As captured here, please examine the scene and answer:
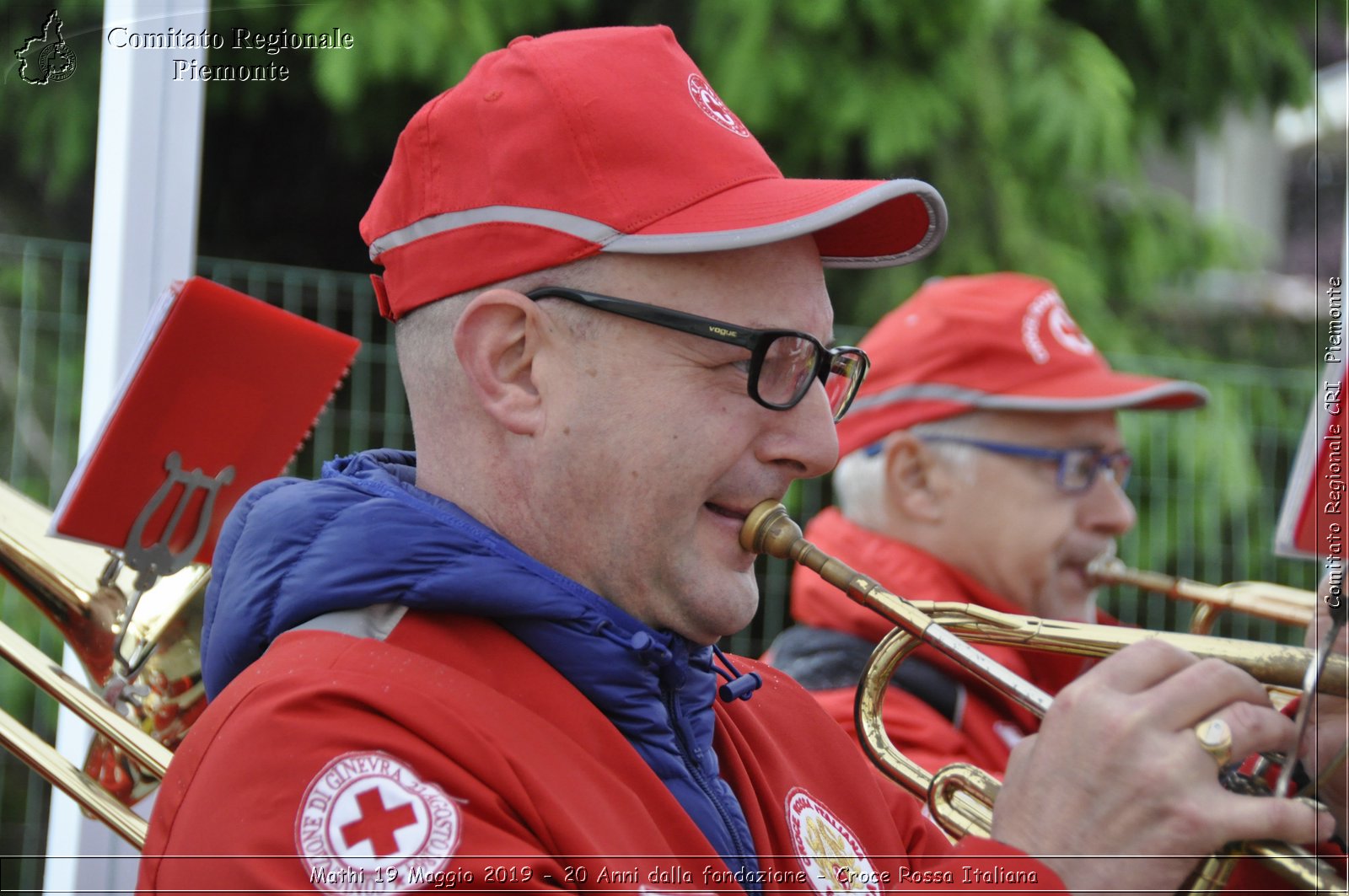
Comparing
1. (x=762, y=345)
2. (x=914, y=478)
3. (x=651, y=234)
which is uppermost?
(x=651, y=234)

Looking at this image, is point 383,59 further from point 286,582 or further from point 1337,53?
point 1337,53

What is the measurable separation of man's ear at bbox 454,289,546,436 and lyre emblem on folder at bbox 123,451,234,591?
0.75 metres

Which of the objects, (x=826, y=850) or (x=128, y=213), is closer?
(x=826, y=850)

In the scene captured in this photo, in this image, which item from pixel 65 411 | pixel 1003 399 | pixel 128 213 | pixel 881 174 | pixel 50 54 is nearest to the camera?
pixel 128 213

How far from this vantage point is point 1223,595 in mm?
2908

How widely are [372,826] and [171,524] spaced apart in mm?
1064

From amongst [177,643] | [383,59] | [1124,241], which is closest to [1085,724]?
[177,643]

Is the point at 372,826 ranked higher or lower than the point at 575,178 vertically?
lower

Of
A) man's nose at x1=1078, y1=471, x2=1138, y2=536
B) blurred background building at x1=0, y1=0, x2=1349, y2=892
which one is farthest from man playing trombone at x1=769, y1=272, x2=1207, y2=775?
blurred background building at x1=0, y1=0, x2=1349, y2=892

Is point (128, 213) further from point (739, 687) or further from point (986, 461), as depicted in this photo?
point (986, 461)

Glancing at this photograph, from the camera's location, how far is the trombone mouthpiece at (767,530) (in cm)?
156

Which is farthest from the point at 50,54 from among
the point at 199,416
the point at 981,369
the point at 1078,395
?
the point at 1078,395

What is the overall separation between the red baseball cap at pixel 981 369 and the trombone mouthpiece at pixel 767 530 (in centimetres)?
168

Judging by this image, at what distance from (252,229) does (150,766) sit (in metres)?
3.01
